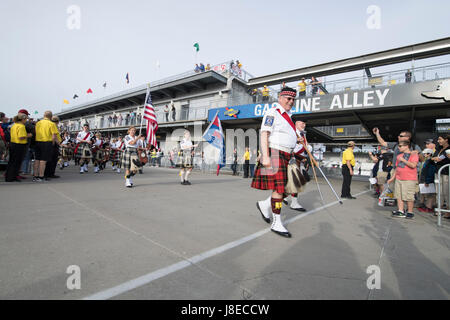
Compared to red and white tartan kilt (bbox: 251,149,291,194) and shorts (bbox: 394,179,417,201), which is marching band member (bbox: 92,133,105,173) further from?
shorts (bbox: 394,179,417,201)

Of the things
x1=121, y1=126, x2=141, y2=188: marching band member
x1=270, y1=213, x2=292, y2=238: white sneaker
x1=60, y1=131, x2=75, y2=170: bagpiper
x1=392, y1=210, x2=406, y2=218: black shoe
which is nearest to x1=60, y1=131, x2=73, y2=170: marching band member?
x1=60, y1=131, x2=75, y2=170: bagpiper

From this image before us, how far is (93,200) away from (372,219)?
18.5ft

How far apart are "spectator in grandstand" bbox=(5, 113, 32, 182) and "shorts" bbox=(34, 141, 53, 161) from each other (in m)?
0.32

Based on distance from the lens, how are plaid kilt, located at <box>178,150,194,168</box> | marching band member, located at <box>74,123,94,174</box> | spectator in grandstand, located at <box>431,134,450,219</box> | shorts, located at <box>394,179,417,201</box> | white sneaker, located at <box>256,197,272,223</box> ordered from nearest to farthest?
white sneaker, located at <box>256,197,272,223</box>
shorts, located at <box>394,179,417,201</box>
spectator in grandstand, located at <box>431,134,450,219</box>
plaid kilt, located at <box>178,150,194,168</box>
marching band member, located at <box>74,123,94,174</box>

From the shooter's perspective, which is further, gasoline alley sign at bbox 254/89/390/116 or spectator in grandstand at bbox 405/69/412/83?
gasoline alley sign at bbox 254/89/390/116

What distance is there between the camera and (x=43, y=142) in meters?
6.59

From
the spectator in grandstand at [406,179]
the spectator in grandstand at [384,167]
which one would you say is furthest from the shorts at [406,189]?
the spectator in grandstand at [384,167]

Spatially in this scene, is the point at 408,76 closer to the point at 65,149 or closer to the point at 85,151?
the point at 85,151

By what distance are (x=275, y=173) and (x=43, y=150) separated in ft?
23.8

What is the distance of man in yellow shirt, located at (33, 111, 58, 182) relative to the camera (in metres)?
6.58

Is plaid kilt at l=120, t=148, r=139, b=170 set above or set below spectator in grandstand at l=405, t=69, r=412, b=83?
below

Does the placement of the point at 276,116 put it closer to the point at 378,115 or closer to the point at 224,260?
the point at 224,260
